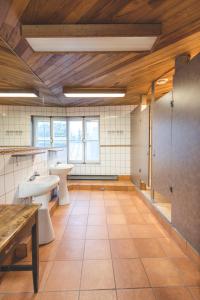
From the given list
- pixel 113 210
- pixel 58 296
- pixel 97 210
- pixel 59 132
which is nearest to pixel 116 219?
pixel 113 210

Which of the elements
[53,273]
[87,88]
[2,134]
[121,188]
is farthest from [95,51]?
[2,134]

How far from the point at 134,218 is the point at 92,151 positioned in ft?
9.46

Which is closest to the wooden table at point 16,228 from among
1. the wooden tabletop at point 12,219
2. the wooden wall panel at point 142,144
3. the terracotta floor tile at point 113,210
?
the wooden tabletop at point 12,219

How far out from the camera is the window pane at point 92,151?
5.72 meters

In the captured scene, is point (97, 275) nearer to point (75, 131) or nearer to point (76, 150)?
point (76, 150)

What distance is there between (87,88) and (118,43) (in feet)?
6.08

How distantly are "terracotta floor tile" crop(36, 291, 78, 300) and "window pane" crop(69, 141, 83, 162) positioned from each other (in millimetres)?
4237

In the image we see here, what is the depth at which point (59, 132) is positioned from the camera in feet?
18.7

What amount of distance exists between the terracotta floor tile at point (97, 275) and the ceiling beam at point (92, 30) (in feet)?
7.13

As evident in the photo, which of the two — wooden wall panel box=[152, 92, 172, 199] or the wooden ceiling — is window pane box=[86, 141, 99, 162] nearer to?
the wooden ceiling

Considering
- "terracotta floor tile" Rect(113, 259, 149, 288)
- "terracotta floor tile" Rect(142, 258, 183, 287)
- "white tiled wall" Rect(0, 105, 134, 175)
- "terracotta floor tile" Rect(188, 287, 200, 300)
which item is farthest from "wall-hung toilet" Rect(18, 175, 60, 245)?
"white tiled wall" Rect(0, 105, 134, 175)

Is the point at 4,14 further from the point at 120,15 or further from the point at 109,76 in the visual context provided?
the point at 109,76

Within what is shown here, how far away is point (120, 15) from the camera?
1.53 meters

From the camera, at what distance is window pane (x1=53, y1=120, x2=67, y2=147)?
224 inches
